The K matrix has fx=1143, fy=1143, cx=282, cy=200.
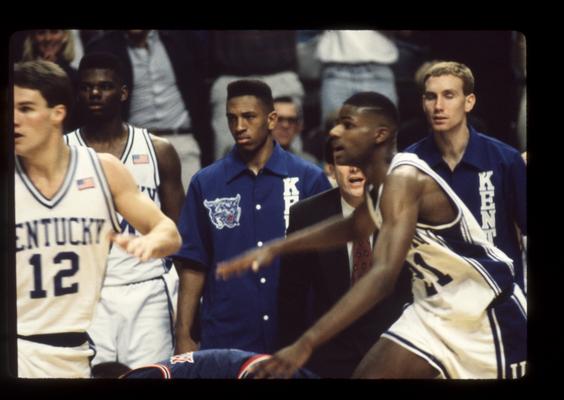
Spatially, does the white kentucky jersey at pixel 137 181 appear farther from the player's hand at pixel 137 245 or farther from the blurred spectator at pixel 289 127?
the blurred spectator at pixel 289 127

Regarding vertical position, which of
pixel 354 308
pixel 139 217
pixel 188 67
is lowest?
pixel 354 308

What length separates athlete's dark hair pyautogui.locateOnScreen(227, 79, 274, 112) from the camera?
4.23 meters

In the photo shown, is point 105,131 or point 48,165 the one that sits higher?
point 105,131

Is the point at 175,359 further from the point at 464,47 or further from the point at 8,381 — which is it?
the point at 464,47

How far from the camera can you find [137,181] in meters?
4.27

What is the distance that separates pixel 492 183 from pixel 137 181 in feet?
4.33

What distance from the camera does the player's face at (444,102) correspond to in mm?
4234

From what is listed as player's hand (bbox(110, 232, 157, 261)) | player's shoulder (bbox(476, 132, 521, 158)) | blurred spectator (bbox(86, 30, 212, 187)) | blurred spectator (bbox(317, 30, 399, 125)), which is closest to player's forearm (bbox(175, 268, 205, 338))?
player's hand (bbox(110, 232, 157, 261))

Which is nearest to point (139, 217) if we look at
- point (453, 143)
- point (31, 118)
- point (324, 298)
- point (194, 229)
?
point (194, 229)

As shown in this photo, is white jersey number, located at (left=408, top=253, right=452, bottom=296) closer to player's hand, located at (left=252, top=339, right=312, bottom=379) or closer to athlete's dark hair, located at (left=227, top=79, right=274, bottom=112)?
player's hand, located at (left=252, top=339, right=312, bottom=379)

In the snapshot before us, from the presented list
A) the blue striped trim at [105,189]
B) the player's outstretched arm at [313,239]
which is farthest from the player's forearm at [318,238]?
the blue striped trim at [105,189]

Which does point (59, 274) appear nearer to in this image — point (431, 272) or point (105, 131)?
point (105, 131)

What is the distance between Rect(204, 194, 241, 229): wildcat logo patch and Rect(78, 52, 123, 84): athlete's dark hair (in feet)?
1.90

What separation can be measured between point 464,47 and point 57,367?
1.91 m
